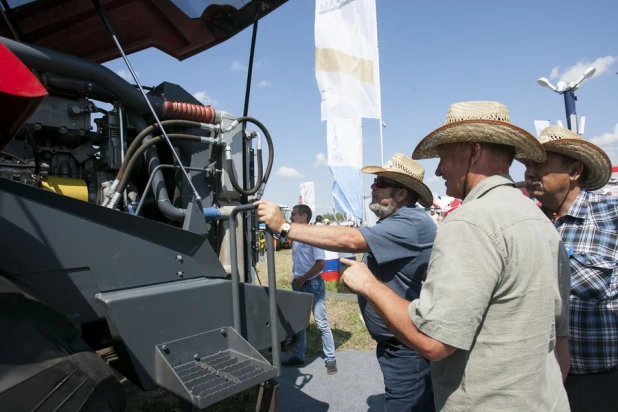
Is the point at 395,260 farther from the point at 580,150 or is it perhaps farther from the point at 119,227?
the point at 119,227

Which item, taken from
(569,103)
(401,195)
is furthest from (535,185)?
(569,103)

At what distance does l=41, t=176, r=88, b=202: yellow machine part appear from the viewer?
7.17ft

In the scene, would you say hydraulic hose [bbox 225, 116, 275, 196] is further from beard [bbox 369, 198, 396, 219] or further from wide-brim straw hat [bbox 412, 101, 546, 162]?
wide-brim straw hat [bbox 412, 101, 546, 162]

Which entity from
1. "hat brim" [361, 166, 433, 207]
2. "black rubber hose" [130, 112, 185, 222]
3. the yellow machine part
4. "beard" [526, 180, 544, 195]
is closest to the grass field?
"black rubber hose" [130, 112, 185, 222]

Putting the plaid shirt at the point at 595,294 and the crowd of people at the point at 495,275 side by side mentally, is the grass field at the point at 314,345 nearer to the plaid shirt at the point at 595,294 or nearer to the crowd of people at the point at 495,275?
the crowd of people at the point at 495,275

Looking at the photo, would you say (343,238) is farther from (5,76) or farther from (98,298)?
(5,76)

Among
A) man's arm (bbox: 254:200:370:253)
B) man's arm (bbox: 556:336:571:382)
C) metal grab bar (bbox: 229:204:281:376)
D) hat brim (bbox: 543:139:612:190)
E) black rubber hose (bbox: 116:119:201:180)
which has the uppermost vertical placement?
black rubber hose (bbox: 116:119:201:180)

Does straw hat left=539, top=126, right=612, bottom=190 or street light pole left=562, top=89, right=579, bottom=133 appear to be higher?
street light pole left=562, top=89, right=579, bottom=133

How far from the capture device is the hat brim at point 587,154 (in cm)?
221

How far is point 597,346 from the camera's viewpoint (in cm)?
212

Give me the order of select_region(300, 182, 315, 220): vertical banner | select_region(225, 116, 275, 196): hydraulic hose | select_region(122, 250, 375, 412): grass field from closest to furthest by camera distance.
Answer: select_region(225, 116, 275, 196): hydraulic hose, select_region(122, 250, 375, 412): grass field, select_region(300, 182, 315, 220): vertical banner

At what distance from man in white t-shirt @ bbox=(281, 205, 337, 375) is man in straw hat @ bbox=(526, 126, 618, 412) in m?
2.76

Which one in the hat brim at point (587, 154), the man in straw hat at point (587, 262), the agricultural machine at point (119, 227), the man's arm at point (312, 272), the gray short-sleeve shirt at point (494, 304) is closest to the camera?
the gray short-sleeve shirt at point (494, 304)

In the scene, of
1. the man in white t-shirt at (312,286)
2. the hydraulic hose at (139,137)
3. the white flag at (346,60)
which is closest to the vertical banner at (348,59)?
the white flag at (346,60)
